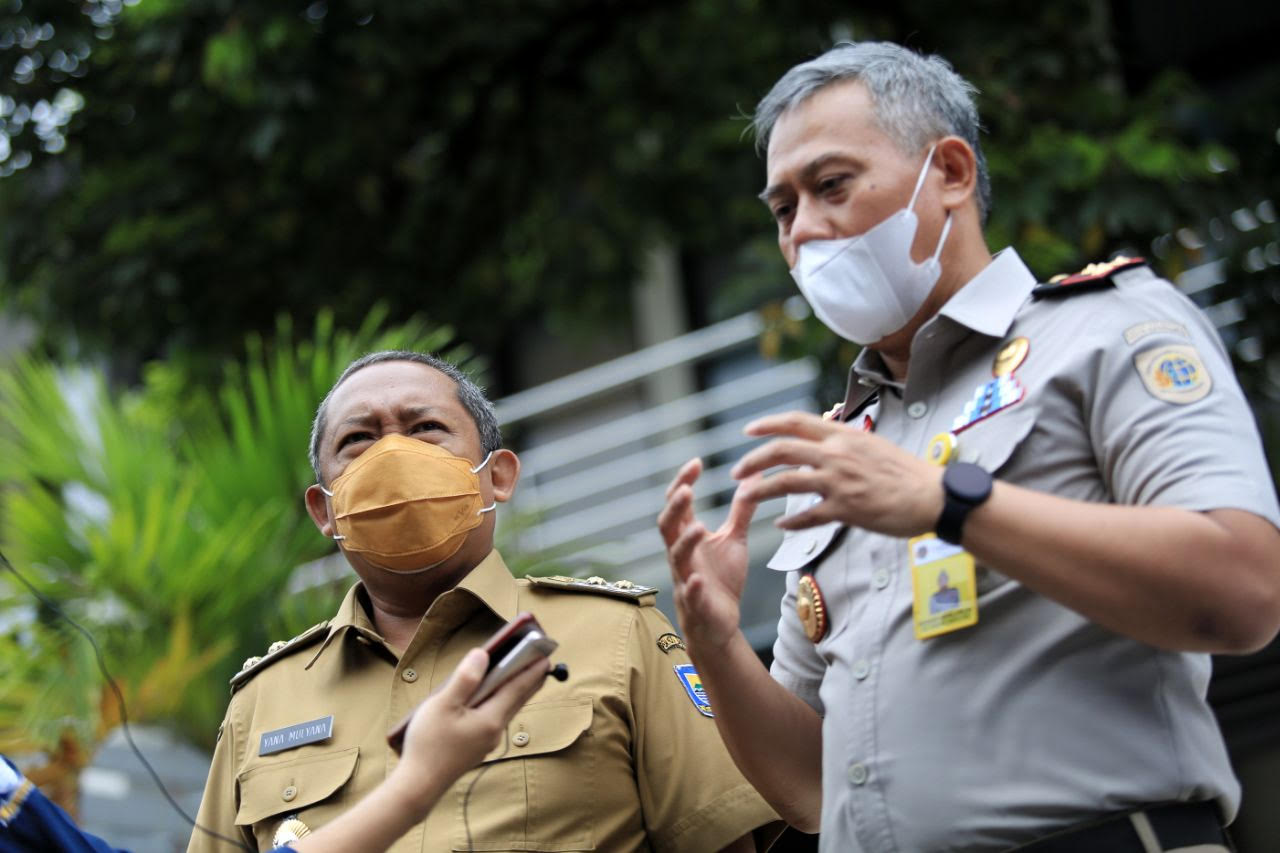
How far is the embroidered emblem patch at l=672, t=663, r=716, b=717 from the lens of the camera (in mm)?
2898

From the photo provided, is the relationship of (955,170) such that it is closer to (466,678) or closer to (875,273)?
(875,273)

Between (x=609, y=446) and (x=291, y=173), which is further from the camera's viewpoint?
(x=609, y=446)

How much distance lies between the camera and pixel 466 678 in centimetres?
229

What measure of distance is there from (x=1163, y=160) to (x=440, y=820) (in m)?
4.06

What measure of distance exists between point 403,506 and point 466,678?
67cm

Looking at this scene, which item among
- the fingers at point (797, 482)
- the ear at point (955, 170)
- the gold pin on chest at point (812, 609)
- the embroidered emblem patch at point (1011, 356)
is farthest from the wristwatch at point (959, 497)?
the ear at point (955, 170)

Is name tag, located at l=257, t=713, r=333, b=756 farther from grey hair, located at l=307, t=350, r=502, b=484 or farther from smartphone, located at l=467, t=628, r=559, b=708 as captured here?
smartphone, located at l=467, t=628, r=559, b=708

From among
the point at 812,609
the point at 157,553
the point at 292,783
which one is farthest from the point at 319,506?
the point at 157,553

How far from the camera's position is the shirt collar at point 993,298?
2475mm

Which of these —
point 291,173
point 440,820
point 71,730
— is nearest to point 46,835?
point 440,820

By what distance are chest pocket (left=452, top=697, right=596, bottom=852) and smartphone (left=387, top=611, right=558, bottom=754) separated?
0.45 meters

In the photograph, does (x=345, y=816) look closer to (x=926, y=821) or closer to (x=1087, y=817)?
(x=926, y=821)

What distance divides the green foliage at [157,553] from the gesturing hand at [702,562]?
3108 millimetres

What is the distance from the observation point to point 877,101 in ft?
8.54
